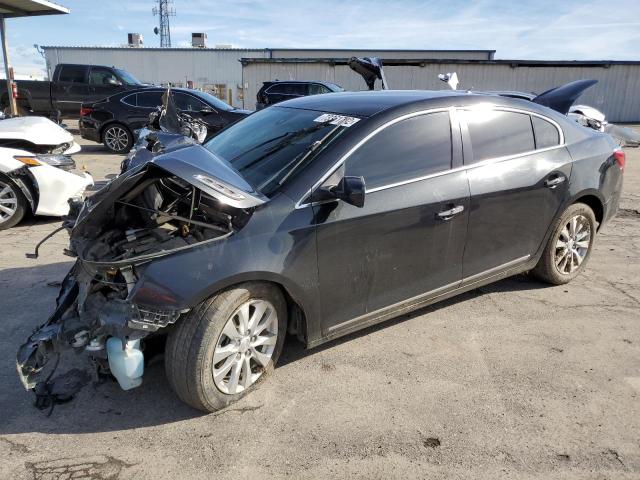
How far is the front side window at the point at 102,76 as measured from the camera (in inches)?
639

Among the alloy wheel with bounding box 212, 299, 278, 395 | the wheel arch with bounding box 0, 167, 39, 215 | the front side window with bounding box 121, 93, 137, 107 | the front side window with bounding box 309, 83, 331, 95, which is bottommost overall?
the alloy wheel with bounding box 212, 299, 278, 395

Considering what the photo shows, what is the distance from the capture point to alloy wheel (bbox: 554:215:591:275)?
437cm

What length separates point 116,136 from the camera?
42.4 ft

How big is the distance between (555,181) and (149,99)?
37.3 feet

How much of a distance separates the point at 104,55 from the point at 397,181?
4168 centimetres

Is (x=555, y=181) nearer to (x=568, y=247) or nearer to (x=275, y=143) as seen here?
(x=568, y=247)

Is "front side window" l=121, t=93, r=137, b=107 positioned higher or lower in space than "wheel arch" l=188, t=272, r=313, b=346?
Answer: higher

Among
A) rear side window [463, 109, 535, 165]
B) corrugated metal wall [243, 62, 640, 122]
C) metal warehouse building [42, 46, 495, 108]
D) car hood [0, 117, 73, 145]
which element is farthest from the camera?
metal warehouse building [42, 46, 495, 108]

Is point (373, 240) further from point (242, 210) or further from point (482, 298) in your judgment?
point (482, 298)

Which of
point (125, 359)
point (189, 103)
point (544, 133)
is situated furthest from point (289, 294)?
point (189, 103)

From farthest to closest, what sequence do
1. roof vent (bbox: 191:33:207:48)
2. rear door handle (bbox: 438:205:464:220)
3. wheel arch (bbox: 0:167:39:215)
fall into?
roof vent (bbox: 191:33:207:48) → wheel arch (bbox: 0:167:39:215) → rear door handle (bbox: 438:205:464:220)

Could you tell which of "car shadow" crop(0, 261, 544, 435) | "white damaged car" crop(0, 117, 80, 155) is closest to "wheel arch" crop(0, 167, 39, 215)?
"white damaged car" crop(0, 117, 80, 155)

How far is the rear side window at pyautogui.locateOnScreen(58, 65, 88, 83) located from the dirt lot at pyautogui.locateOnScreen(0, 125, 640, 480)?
1456 centimetres

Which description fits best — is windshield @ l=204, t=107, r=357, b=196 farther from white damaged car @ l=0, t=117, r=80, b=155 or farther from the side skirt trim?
white damaged car @ l=0, t=117, r=80, b=155
